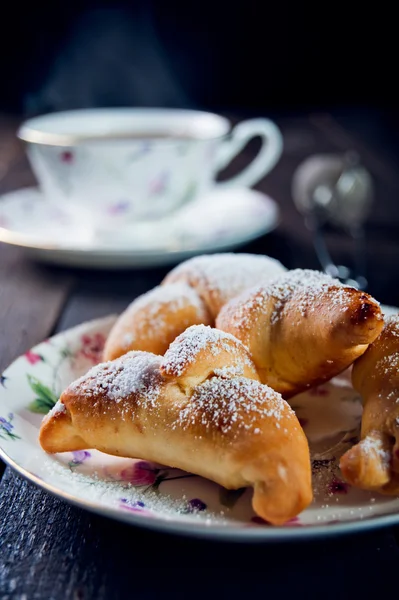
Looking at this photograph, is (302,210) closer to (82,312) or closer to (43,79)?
(82,312)

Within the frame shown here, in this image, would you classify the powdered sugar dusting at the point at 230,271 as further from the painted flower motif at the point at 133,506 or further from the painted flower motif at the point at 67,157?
the painted flower motif at the point at 67,157

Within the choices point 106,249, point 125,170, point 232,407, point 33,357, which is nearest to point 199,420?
point 232,407

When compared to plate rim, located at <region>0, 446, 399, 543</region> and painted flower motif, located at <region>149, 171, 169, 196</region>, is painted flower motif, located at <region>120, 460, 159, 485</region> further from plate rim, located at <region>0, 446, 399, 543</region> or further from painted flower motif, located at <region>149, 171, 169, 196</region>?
painted flower motif, located at <region>149, 171, 169, 196</region>

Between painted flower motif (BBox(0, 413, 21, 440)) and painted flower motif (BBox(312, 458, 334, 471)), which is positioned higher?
painted flower motif (BBox(0, 413, 21, 440))

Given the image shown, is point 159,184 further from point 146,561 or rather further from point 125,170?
point 146,561

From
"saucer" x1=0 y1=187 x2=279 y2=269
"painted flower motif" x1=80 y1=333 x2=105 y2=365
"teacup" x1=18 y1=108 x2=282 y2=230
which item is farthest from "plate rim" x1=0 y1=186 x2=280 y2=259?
"painted flower motif" x1=80 y1=333 x2=105 y2=365

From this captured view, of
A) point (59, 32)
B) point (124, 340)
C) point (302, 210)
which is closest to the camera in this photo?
point (124, 340)

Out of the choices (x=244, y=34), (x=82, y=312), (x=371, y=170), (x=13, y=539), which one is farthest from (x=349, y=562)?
(x=244, y=34)
